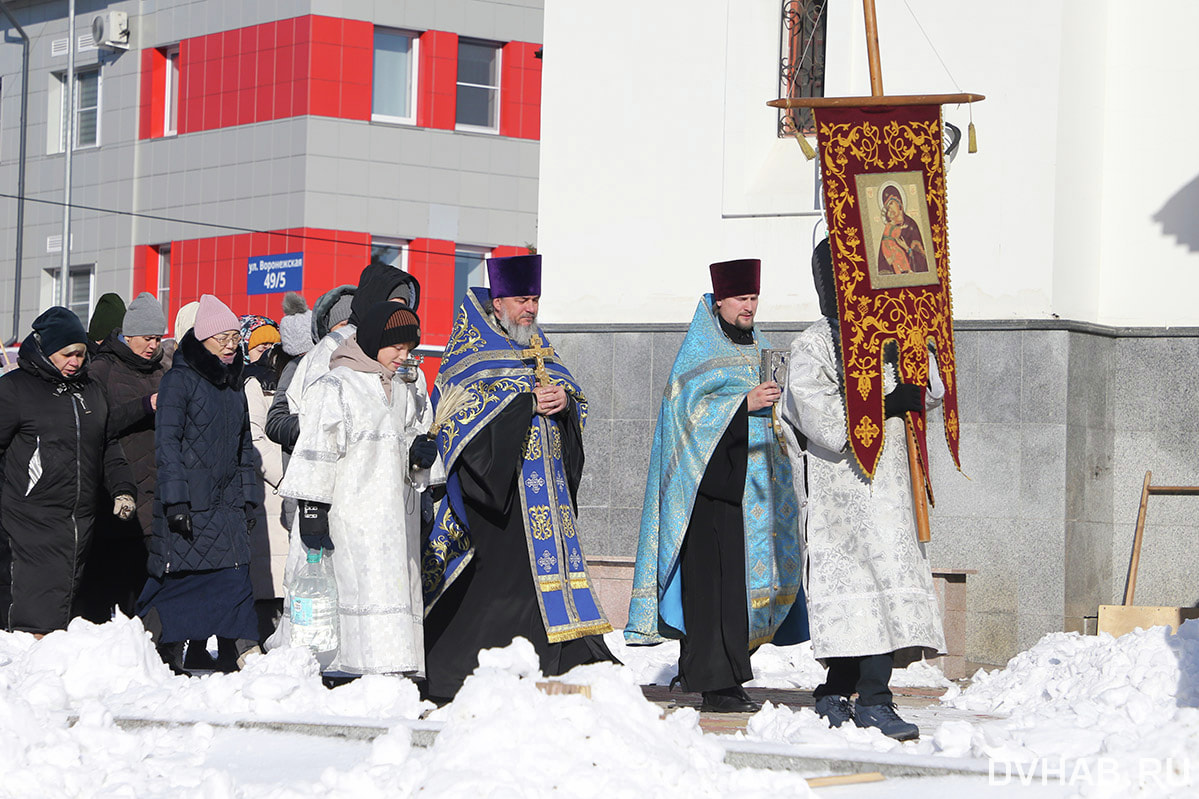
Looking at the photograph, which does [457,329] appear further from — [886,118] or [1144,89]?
[1144,89]

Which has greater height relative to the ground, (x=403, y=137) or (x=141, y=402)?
(x=403, y=137)

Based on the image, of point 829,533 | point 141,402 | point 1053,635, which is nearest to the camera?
point 829,533

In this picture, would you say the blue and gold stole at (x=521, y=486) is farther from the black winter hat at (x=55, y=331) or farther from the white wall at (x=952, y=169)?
the white wall at (x=952, y=169)

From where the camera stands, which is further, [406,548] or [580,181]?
[580,181]

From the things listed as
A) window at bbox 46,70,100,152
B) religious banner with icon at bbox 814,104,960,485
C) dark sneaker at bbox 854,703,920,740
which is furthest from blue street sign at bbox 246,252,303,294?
dark sneaker at bbox 854,703,920,740

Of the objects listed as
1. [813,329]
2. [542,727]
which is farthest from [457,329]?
A: [542,727]

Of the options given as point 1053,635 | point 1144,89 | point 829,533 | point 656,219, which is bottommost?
point 1053,635

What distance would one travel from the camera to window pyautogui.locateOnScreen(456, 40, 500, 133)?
28078 millimetres

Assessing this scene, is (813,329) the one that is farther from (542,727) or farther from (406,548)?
(542,727)

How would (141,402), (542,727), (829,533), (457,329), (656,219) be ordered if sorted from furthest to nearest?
(656,219)
(141,402)
(457,329)
(829,533)
(542,727)

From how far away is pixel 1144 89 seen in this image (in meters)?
12.0

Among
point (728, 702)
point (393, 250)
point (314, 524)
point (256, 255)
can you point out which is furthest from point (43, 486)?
point (393, 250)

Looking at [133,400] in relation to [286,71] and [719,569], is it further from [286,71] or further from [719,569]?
[286,71]

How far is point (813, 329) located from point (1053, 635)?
133 inches
